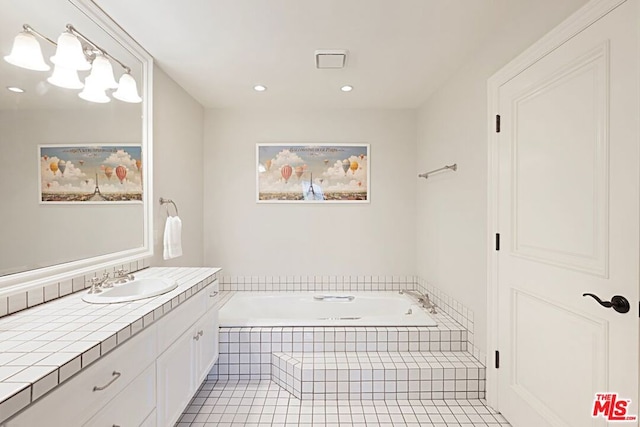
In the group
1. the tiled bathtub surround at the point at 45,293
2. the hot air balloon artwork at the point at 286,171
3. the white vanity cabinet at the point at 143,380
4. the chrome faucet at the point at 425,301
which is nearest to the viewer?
the white vanity cabinet at the point at 143,380

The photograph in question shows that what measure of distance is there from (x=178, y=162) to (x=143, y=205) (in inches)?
26.1

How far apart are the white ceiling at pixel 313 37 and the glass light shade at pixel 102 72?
9.9 inches

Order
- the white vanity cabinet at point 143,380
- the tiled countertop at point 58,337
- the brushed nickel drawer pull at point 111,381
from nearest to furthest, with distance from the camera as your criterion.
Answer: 1. the tiled countertop at point 58,337
2. the white vanity cabinet at point 143,380
3. the brushed nickel drawer pull at point 111,381

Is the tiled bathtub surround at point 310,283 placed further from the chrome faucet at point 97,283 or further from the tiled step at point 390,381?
the chrome faucet at point 97,283

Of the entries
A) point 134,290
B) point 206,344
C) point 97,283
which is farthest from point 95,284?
point 206,344

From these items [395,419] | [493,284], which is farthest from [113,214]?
[493,284]

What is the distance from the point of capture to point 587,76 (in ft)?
4.52

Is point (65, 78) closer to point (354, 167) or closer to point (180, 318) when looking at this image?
point (180, 318)

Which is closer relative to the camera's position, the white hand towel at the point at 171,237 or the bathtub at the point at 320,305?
the white hand towel at the point at 171,237

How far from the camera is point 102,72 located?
1.95 metres

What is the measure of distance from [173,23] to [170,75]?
0.82 metres

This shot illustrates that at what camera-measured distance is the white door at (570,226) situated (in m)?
1.22

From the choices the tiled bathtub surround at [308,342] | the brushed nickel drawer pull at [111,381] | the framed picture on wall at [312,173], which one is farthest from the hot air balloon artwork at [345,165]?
the brushed nickel drawer pull at [111,381]

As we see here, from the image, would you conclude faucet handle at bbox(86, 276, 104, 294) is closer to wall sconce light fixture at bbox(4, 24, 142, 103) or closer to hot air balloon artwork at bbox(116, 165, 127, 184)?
hot air balloon artwork at bbox(116, 165, 127, 184)
